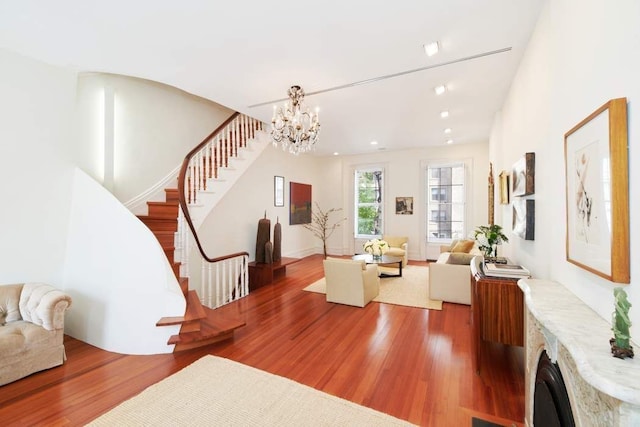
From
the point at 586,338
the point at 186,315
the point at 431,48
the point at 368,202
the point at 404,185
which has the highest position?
the point at 431,48

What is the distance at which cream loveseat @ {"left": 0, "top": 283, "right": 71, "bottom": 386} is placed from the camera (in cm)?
234

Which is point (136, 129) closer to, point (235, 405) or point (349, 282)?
point (349, 282)

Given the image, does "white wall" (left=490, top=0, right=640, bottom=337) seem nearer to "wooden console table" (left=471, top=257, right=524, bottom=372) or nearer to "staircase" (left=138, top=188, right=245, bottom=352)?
"wooden console table" (left=471, top=257, right=524, bottom=372)

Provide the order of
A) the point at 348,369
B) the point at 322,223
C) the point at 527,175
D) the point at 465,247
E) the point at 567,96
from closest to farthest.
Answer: the point at 567,96 < the point at 527,175 < the point at 348,369 < the point at 465,247 < the point at 322,223

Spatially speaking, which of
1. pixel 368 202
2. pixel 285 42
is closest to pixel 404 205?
pixel 368 202

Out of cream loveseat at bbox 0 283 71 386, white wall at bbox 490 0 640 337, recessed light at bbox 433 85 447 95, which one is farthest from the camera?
recessed light at bbox 433 85 447 95

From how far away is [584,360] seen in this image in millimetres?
810

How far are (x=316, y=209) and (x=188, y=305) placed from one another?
5.78m

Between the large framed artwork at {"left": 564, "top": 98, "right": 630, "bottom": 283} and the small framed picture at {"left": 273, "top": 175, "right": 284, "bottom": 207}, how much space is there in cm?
584

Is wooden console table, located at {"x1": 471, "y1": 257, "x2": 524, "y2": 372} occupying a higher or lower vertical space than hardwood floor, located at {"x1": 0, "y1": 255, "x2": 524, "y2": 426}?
higher

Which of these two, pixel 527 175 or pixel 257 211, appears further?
pixel 257 211

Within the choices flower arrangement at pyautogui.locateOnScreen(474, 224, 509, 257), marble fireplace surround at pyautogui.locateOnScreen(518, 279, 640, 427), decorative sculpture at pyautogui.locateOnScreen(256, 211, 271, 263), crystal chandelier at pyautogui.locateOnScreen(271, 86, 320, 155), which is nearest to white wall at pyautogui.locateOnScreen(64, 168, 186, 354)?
crystal chandelier at pyautogui.locateOnScreen(271, 86, 320, 155)

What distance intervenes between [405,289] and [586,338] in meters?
4.07

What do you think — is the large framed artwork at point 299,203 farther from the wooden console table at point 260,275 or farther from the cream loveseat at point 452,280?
the cream loveseat at point 452,280
